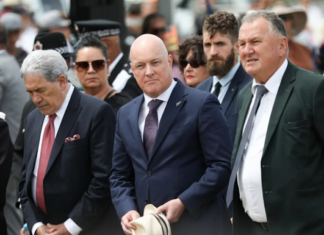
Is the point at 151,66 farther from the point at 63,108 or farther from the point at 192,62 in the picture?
the point at 192,62

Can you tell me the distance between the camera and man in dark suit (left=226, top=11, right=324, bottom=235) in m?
4.61

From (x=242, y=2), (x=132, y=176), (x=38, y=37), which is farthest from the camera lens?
(x=242, y=2)

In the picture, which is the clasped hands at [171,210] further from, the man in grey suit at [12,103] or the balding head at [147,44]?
the man in grey suit at [12,103]

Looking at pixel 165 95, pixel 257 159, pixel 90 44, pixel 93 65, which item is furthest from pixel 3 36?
pixel 257 159

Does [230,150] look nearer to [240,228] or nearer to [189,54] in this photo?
[240,228]

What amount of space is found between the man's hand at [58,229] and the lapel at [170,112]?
115 centimetres

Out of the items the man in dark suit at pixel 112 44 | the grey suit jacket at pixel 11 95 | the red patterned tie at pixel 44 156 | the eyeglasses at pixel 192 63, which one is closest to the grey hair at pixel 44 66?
the red patterned tie at pixel 44 156

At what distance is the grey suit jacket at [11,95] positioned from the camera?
8.34m

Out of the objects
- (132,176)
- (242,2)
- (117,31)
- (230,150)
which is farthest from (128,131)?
(242,2)

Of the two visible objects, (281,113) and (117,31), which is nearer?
(281,113)

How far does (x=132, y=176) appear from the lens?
541 centimetres

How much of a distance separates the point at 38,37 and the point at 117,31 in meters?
1.25

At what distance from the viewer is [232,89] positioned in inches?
247

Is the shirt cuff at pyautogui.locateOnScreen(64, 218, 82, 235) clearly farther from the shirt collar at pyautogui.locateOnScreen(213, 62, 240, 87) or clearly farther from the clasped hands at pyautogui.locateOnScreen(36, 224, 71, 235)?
the shirt collar at pyautogui.locateOnScreen(213, 62, 240, 87)
